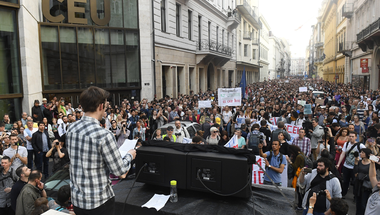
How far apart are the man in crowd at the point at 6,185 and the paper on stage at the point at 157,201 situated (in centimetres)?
360

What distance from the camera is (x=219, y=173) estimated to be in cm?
360

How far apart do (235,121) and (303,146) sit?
491 centimetres

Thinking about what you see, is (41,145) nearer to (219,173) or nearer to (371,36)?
(219,173)

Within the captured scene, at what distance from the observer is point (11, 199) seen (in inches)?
207

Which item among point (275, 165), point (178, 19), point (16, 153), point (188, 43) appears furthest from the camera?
point (188, 43)

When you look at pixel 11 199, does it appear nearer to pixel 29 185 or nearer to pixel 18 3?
pixel 29 185

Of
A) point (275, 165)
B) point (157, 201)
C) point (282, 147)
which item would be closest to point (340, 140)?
point (282, 147)

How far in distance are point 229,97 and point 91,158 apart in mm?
11587

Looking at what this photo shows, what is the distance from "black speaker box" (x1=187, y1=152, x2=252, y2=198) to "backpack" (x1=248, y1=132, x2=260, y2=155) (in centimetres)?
470

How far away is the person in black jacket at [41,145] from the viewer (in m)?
8.58

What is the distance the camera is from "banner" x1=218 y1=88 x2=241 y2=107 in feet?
44.6

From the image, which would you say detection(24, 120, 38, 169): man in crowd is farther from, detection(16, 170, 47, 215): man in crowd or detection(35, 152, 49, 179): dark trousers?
detection(16, 170, 47, 215): man in crowd

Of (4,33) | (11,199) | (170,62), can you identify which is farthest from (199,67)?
(11,199)

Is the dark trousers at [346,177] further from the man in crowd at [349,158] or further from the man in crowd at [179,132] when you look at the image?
the man in crowd at [179,132]
